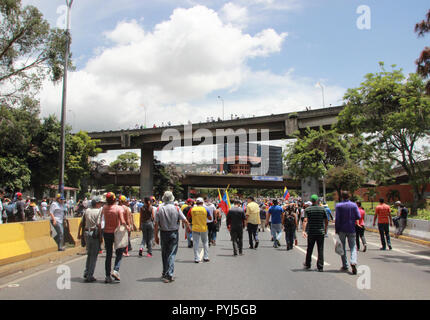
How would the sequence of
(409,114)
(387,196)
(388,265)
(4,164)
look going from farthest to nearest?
(387,196) → (4,164) → (409,114) → (388,265)

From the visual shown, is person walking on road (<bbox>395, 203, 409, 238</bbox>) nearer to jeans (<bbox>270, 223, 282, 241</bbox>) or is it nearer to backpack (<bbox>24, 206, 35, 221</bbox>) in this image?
jeans (<bbox>270, 223, 282, 241</bbox>)

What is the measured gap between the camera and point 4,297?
651cm

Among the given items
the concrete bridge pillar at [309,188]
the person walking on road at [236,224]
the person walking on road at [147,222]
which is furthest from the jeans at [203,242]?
the concrete bridge pillar at [309,188]

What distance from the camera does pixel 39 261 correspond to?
1030 cm

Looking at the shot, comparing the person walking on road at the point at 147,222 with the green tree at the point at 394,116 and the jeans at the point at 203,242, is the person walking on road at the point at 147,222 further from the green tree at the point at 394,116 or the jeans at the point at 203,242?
the green tree at the point at 394,116

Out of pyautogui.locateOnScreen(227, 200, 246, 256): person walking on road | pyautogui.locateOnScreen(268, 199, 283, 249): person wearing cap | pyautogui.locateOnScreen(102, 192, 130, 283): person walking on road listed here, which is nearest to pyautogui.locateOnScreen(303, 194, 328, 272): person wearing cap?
pyautogui.locateOnScreen(227, 200, 246, 256): person walking on road

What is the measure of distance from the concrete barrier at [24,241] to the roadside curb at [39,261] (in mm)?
183

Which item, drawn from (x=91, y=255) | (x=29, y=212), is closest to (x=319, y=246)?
(x=91, y=255)

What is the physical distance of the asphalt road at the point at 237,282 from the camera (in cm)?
650

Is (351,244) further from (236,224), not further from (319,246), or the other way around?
(236,224)

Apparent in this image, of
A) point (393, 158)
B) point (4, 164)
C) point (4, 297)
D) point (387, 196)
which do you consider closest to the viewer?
point (4, 297)

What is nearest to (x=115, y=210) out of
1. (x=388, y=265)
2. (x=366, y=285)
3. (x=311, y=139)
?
(x=366, y=285)

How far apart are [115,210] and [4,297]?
2.39m
